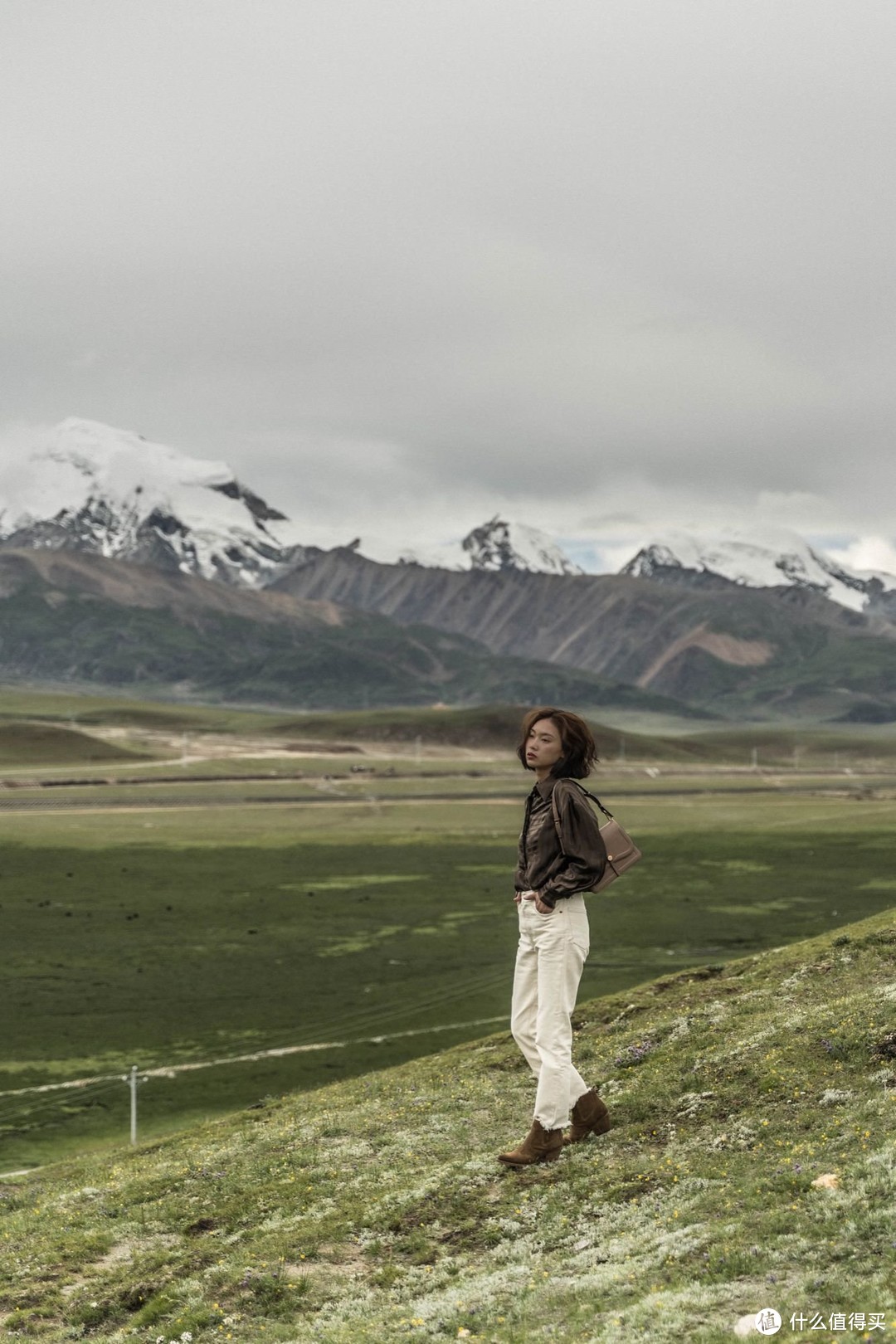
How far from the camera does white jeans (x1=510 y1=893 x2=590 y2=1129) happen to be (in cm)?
1447

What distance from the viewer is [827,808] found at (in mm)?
166875

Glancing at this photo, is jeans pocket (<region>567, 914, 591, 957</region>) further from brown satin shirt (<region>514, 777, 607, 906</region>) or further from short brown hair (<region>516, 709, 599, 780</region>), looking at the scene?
short brown hair (<region>516, 709, 599, 780</region>)

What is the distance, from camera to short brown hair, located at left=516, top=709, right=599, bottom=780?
15.0 meters

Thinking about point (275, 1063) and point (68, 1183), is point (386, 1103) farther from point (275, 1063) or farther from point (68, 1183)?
point (275, 1063)

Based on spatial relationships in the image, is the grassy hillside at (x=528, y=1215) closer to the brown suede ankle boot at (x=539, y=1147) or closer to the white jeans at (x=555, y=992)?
the brown suede ankle boot at (x=539, y=1147)

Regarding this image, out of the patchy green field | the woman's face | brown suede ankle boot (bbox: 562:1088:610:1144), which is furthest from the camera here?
the patchy green field

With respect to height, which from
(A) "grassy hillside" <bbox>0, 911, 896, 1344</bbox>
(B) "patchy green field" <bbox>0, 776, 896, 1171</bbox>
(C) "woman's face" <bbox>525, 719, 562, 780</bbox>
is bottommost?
(B) "patchy green field" <bbox>0, 776, 896, 1171</bbox>

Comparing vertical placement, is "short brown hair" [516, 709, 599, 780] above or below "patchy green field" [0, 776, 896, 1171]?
above

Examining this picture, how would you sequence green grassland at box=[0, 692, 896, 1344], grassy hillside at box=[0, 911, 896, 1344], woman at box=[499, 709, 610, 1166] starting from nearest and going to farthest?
1. grassy hillside at box=[0, 911, 896, 1344]
2. green grassland at box=[0, 692, 896, 1344]
3. woman at box=[499, 709, 610, 1166]

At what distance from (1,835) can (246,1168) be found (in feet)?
358

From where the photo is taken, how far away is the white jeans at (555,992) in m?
14.5

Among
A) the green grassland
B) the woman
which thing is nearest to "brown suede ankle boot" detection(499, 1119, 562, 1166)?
the woman

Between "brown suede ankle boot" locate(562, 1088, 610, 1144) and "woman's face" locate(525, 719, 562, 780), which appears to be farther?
"brown suede ankle boot" locate(562, 1088, 610, 1144)

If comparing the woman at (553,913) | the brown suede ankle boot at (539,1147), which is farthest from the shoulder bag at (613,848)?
the brown suede ankle boot at (539,1147)
